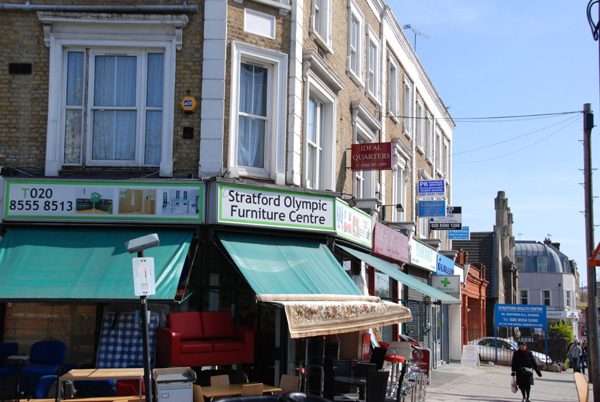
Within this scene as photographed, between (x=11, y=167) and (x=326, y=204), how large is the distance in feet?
19.2

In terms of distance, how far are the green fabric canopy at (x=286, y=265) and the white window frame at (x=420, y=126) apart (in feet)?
43.8

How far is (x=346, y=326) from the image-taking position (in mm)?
11094

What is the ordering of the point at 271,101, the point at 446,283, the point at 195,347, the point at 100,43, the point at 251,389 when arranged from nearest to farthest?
the point at 251,389, the point at 195,347, the point at 100,43, the point at 271,101, the point at 446,283

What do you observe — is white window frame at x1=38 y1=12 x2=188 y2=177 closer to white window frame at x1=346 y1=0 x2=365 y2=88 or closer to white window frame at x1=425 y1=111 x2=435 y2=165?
white window frame at x1=346 y1=0 x2=365 y2=88

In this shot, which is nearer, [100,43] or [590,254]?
[100,43]

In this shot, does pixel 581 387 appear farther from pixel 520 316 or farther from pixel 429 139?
pixel 520 316

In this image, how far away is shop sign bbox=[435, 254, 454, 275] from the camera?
2664 cm

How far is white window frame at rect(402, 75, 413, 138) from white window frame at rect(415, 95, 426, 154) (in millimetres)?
1209

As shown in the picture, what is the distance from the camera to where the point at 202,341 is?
11586 millimetres

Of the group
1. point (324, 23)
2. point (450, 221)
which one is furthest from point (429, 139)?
point (324, 23)

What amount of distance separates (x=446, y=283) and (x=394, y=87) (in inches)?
316

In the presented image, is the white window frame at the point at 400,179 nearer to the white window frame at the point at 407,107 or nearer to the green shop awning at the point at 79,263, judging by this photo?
the white window frame at the point at 407,107

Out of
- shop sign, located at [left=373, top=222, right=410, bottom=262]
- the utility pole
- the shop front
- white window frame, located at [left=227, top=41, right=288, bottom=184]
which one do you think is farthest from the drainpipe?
the utility pole

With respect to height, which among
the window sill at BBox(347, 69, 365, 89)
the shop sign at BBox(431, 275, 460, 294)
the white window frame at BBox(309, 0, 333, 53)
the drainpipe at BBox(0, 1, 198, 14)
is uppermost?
the white window frame at BBox(309, 0, 333, 53)
